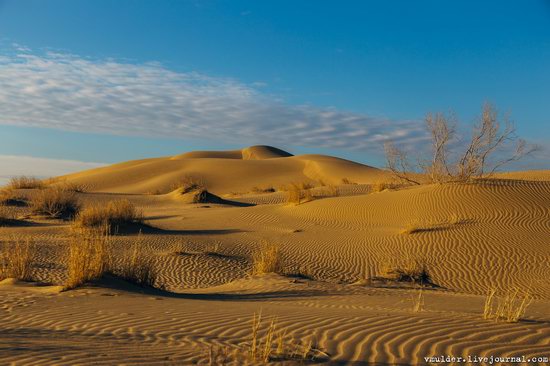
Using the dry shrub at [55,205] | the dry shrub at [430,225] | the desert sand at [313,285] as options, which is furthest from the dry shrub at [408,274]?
the dry shrub at [55,205]

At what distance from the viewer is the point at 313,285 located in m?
10.5

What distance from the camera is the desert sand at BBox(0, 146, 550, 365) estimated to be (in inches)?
192

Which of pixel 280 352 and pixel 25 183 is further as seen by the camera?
pixel 25 183

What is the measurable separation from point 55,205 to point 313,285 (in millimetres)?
13974

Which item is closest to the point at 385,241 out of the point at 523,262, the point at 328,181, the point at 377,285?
the point at 523,262

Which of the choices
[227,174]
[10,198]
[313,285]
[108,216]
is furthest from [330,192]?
[227,174]

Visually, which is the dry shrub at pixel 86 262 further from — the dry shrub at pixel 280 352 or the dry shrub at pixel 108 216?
the dry shrub at pixel 108 216

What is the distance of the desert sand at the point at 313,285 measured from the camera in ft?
16.0

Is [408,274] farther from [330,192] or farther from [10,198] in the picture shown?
[10,198]

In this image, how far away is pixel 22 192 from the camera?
27156mm

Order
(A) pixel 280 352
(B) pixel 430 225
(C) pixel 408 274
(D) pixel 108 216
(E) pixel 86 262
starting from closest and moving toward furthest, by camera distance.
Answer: (A) pixel 280 352 < (E) pixel 86 262 < (C) pixel 408 274 < (D) pixel 108 216 < (B) pixel 430 225

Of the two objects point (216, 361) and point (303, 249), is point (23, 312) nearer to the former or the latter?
point (216, 361)

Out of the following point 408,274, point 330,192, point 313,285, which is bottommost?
point 313,285

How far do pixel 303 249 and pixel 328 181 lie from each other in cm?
3943
